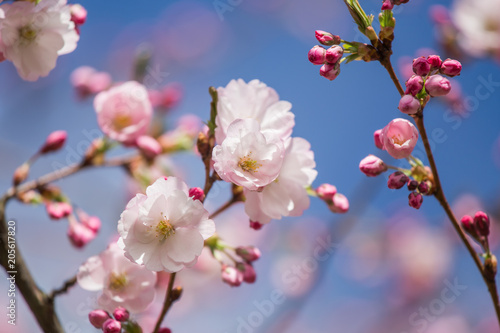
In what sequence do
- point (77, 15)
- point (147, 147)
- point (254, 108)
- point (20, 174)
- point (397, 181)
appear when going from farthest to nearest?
point (147, 147)
point (20, 174)
point (77, 15)
point (254, 108)
point (397, 181)

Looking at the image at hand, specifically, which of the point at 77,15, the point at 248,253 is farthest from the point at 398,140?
the point at 77,15

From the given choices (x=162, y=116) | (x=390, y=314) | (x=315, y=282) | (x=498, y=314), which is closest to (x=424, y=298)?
(x=390, y=314)

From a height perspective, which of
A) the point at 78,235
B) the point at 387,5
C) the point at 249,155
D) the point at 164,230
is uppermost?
the point at 387,5

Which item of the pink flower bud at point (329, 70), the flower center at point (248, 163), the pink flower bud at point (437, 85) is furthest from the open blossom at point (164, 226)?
the pink flower bud at point (437, 85)

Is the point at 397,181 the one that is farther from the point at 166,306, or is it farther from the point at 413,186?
the point at 166,306

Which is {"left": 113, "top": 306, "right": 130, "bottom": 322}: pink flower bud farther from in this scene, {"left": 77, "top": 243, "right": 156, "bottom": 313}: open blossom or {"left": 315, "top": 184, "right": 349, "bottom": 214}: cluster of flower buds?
{"left": 315, "top": 184, "right": 349, "bottom": 214}: cluster of flower buds

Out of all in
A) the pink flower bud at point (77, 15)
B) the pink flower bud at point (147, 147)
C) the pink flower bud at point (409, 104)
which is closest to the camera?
the pink flower bud at point (409, 104)

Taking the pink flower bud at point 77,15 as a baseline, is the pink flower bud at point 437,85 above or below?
below

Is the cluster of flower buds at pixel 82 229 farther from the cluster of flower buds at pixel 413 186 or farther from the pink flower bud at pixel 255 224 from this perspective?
the cluster of flower buds at pixel 413 186
